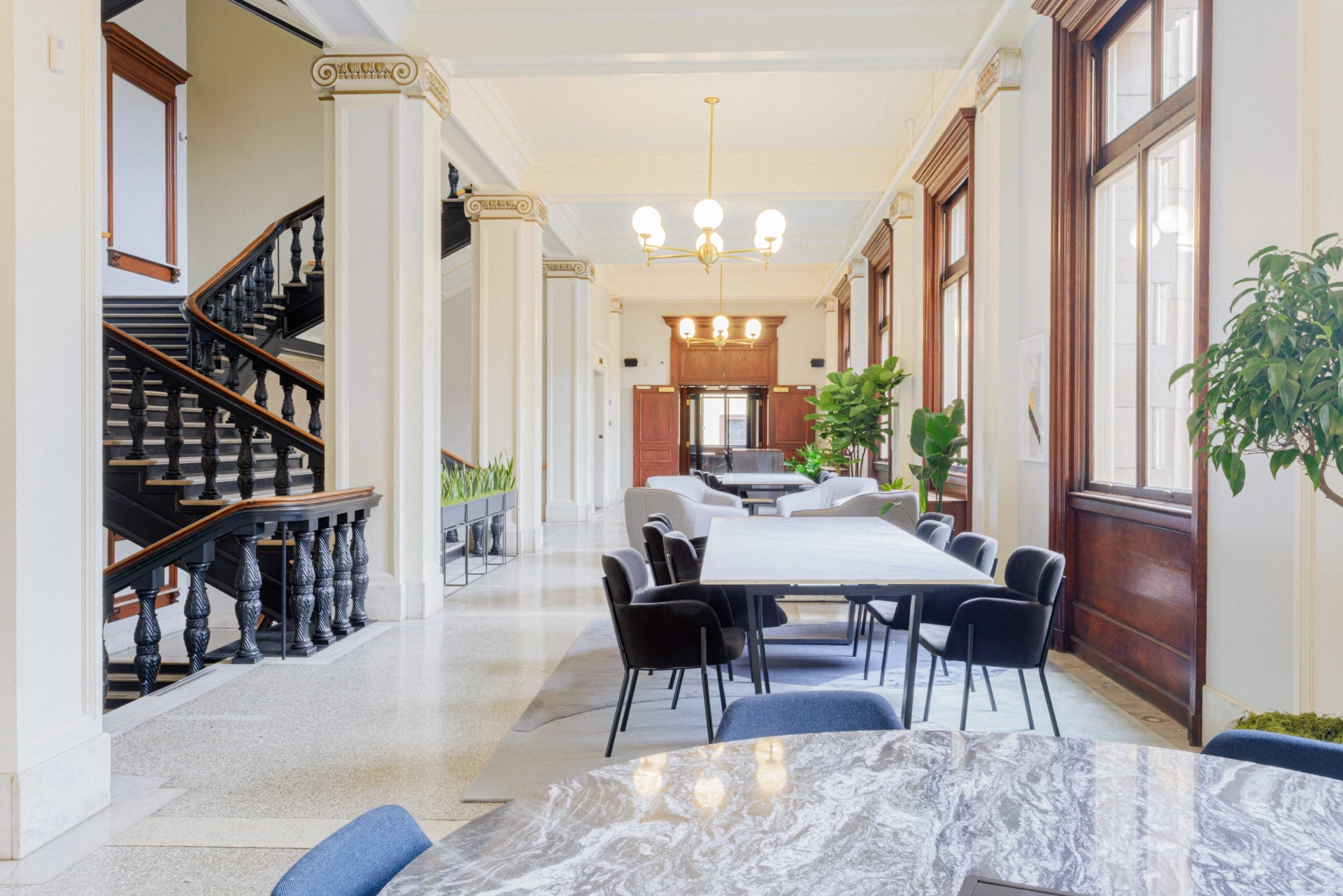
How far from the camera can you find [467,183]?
11.4 metres

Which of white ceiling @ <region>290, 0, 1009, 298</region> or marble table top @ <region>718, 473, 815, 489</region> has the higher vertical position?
white ceiling @ <region>290, 0, 1009, 298</region>

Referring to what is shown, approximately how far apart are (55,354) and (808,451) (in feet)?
37.2

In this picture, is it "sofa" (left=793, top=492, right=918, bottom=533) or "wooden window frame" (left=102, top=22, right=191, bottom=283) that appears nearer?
"sofa" (left=793, top=492, right=918, bottom=533)

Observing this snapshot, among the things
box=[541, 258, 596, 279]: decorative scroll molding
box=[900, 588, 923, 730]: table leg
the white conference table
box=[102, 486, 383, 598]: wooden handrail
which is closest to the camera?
the white conference table

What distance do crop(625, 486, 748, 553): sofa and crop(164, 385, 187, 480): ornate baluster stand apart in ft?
10.9

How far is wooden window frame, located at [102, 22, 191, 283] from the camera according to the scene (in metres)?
10.0

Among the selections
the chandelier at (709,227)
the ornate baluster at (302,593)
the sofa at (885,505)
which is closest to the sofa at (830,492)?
the sofa at (885,505)

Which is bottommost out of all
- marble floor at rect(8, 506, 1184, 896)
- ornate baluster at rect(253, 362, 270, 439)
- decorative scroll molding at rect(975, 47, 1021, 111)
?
marble floor at rect(8, 506, 1184, 896)

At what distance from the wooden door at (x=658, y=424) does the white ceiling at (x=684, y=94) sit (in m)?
5.39

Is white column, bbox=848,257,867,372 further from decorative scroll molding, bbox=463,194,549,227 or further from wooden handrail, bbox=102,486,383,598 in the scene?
wooden handrail, bbox=102,486,383,598

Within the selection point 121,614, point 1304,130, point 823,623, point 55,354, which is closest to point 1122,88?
point 1304,130

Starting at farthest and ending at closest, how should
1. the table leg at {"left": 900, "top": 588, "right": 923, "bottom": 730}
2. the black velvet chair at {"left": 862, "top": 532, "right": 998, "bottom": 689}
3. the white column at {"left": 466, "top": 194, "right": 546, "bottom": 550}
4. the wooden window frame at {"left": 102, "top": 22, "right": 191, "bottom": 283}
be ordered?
the wooden window frame at {"left": 102, "top": 22, "right": 191, "bottom": 283}
the white column at {"left": 466, "top": 194, "right": 546, "bottom": 550}
the black velvet chair at {"left": 862, "top": 532, "right": 998, "bottom": 689}
the table leg at {"left": 900, "top": 588, "right": 923, "bottom": 730}

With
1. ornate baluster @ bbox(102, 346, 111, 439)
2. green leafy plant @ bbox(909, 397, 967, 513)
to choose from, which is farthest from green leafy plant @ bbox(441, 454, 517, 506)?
green leafy plant @ bbox(909, 397, 967, 513)

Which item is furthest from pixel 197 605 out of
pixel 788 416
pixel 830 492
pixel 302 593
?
pixel 788 416
